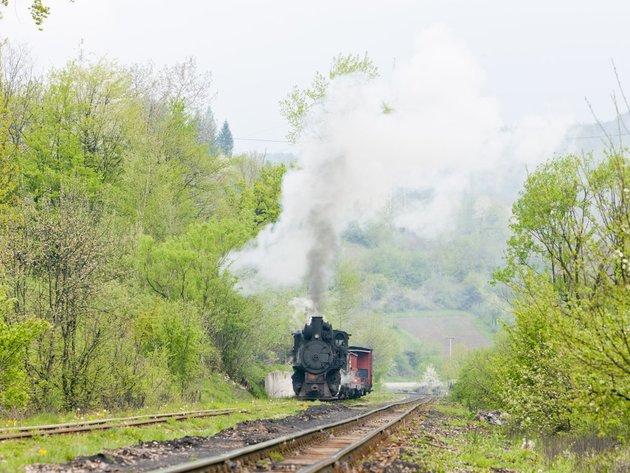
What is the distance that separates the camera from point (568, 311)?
58.0 feet

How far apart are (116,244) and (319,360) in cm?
1287

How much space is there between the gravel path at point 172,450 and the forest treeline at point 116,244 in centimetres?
693

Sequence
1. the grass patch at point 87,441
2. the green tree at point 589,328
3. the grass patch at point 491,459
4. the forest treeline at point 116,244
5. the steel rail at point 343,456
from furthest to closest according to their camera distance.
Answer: the forest treeline at point 116,244, the grass patch at point 491,459, the green tree at point 589,328, the grass patch at point 87,441, the steel rail at point 343,456

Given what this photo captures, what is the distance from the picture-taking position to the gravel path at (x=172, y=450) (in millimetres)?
11562

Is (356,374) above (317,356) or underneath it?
underneath

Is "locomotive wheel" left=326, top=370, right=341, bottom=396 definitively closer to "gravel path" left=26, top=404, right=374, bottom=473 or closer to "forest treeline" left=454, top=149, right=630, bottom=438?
"forest treeline" left=454, top=149, right=630, bottom=438

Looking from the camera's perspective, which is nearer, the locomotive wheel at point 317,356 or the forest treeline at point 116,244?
the forest treeline at point 116,244

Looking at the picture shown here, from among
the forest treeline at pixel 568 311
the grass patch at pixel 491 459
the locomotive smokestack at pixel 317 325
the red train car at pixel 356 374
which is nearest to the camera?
the forest treeline at pixel 568 311

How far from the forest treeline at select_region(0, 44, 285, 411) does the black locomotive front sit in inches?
194

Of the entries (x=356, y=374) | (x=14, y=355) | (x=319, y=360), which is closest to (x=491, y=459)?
(x=14, y=355)

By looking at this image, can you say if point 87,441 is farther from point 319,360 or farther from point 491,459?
point 319,360

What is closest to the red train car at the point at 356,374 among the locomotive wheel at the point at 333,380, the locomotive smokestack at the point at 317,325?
the locomotive wheel at the point at 333,380

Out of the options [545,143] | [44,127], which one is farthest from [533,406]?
[44,127]

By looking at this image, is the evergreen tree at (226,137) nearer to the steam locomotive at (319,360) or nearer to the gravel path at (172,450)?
the steam locomotive at (319,360)
